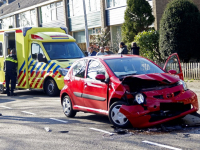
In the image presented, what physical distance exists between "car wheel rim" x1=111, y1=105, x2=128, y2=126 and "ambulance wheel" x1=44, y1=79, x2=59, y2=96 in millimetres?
7297

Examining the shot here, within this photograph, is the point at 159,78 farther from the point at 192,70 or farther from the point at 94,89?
the point at 192,70

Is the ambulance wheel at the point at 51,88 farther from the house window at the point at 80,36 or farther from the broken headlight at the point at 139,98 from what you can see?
the house window at the point at 80,36

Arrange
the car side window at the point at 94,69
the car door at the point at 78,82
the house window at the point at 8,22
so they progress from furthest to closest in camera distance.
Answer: the house window at the point at 8,22 < the car door at the point at 78,82 < the car side window at the point at 94,69

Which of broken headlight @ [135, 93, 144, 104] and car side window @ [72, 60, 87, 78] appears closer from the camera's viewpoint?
broken headlight @ [135, 93, 144, 104]

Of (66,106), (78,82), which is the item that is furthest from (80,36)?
(78,82)

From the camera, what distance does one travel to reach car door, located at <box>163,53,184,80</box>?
9.51 meters

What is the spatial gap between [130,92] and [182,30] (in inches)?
479

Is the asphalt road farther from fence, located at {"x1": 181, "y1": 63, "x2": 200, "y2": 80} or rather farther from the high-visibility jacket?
fence, located at {"x1": 181, "y1": 63, "x2": 200, "y2": 80}

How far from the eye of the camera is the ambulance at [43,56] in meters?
14.9

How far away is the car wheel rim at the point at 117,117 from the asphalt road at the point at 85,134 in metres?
0.20

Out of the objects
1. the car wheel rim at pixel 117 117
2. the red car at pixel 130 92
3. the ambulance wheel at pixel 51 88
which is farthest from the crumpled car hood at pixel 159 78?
the ambulance wheel at pixel 51 88

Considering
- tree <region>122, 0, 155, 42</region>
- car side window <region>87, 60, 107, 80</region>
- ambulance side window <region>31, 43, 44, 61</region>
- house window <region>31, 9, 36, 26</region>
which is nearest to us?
car side window <region>87, 60, 107, 80</region>

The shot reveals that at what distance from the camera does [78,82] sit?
9.22 m

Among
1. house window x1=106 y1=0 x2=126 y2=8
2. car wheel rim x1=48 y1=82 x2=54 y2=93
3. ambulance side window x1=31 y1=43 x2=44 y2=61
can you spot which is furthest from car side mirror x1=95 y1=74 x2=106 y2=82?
house window x1=106 y1=0 x2=126 y2=8
